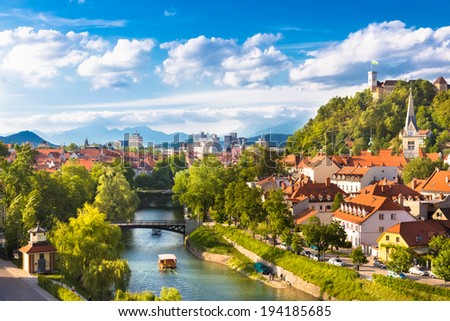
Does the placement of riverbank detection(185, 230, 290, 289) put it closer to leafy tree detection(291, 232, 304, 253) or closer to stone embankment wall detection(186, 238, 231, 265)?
stone embankment wall detection(186, 238, 231, 265)

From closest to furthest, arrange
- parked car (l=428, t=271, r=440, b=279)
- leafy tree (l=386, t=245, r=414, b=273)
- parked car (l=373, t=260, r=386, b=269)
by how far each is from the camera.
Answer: leafy tree (l=386, t=245, r=414, b=273) < parked car (l=428, t=271, r=440, b=279) < parked car (l=373, t=260, r=386, b=269)

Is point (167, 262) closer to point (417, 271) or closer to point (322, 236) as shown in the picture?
point (322, 236)

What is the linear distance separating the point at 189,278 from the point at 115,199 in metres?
6.78

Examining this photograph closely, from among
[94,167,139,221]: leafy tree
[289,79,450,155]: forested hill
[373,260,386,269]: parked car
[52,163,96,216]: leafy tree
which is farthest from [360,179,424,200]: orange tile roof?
[289,79,450,155]: forested hill

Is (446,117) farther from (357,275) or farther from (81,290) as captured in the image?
(81,290)

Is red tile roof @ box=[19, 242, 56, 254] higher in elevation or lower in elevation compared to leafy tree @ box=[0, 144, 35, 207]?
lower

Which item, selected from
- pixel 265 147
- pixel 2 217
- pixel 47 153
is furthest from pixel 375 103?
pixel 2 217

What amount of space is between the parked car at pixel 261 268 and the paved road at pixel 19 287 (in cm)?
597

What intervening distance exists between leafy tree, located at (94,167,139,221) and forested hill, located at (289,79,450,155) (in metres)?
16.6

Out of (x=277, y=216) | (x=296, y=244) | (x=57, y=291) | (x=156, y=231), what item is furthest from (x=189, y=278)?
(x=156, y=231)

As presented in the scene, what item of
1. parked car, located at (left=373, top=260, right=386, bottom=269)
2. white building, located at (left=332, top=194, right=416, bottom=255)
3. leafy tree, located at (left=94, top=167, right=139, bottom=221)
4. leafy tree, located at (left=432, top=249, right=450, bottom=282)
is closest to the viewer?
leafy tree, located at (left=432, top=249, right=450, bottom=282)

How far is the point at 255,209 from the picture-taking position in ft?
60.7

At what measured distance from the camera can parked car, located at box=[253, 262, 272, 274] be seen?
15.6 metres

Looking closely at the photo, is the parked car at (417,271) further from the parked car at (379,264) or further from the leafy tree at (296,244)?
the leafy tree at (296,244)
